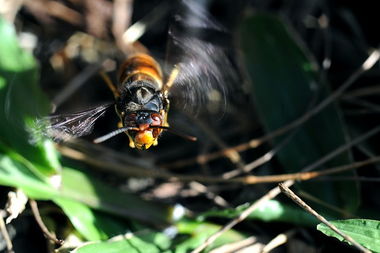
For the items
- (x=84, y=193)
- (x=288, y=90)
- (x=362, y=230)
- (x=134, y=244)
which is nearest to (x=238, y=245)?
(x=134, y=244)

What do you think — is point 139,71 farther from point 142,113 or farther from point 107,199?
point 107,199

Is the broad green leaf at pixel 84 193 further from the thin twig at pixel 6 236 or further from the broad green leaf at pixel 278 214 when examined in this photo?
the broad green leaf at pixel 278 214

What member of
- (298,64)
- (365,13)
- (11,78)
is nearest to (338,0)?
(365,13)

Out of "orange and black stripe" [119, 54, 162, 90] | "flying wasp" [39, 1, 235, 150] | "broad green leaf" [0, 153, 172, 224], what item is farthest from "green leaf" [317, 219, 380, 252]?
"orange and black stripe" [119, 54, 162, 90]

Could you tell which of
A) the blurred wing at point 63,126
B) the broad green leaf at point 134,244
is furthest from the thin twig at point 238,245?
the blurred wing at point 63,126

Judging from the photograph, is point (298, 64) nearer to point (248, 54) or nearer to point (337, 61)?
point (248, 54)

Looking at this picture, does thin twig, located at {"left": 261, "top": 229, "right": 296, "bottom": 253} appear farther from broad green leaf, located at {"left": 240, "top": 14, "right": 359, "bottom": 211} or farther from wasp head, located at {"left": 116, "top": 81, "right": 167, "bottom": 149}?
wasp head, located at {"left": 116, "top": 81, "right": 167, "bottom": 149}

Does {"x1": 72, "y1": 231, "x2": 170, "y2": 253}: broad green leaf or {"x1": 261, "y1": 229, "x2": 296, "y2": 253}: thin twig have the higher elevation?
{"x1": 72, "y1": 231, "x2": 170, "y2": 253}: broad green leaf

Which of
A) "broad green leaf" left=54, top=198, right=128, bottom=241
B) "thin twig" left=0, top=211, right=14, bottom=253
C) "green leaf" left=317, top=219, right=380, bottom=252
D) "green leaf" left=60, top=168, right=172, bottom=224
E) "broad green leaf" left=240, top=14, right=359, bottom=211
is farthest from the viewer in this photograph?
"broad green leaf" left=240, top=14, right=359, bottom=211
